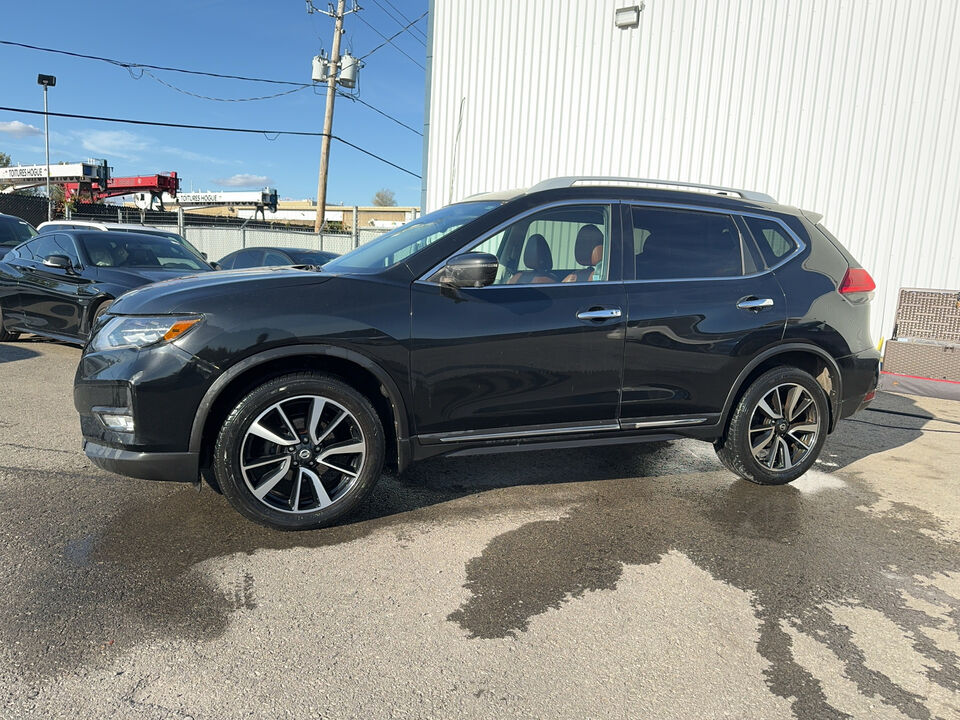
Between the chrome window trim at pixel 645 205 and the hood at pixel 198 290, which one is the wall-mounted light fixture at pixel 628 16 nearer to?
the chrome window trim at pixel 645 205

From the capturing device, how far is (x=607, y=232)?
388 cm

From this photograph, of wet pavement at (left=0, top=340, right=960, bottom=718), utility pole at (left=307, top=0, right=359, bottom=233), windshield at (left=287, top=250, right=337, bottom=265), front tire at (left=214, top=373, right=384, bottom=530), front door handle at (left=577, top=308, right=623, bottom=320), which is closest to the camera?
wet pavement at (left=0, top=340, right=960, bottom=718)

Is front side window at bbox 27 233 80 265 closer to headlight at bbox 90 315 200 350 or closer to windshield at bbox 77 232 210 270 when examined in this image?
windshield at bbox 77 232 210 270

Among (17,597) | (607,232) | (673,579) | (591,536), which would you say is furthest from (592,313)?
(17,597)

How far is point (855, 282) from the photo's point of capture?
445 centimetres

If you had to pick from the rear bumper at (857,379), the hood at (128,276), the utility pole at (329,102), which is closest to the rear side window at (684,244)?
the rear bumper at (857,379)

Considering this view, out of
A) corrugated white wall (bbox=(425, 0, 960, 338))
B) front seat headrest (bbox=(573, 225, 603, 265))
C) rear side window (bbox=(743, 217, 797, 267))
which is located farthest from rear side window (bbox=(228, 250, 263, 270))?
rear side window (bbox=(743, 217, 797, 267))

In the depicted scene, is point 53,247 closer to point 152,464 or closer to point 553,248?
point 152,464

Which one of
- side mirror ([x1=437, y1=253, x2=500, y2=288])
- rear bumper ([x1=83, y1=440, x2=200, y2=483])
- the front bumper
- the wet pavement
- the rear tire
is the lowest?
the wet pavement

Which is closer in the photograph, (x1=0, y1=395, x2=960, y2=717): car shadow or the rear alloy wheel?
(x1=0, y1=395, x2=960, y2=717): car shadow

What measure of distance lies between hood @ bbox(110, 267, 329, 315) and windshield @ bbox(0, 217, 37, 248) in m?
10.5

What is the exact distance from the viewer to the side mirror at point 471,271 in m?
3.33

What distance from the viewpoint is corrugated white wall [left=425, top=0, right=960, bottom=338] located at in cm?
960

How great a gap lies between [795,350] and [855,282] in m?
0.71
